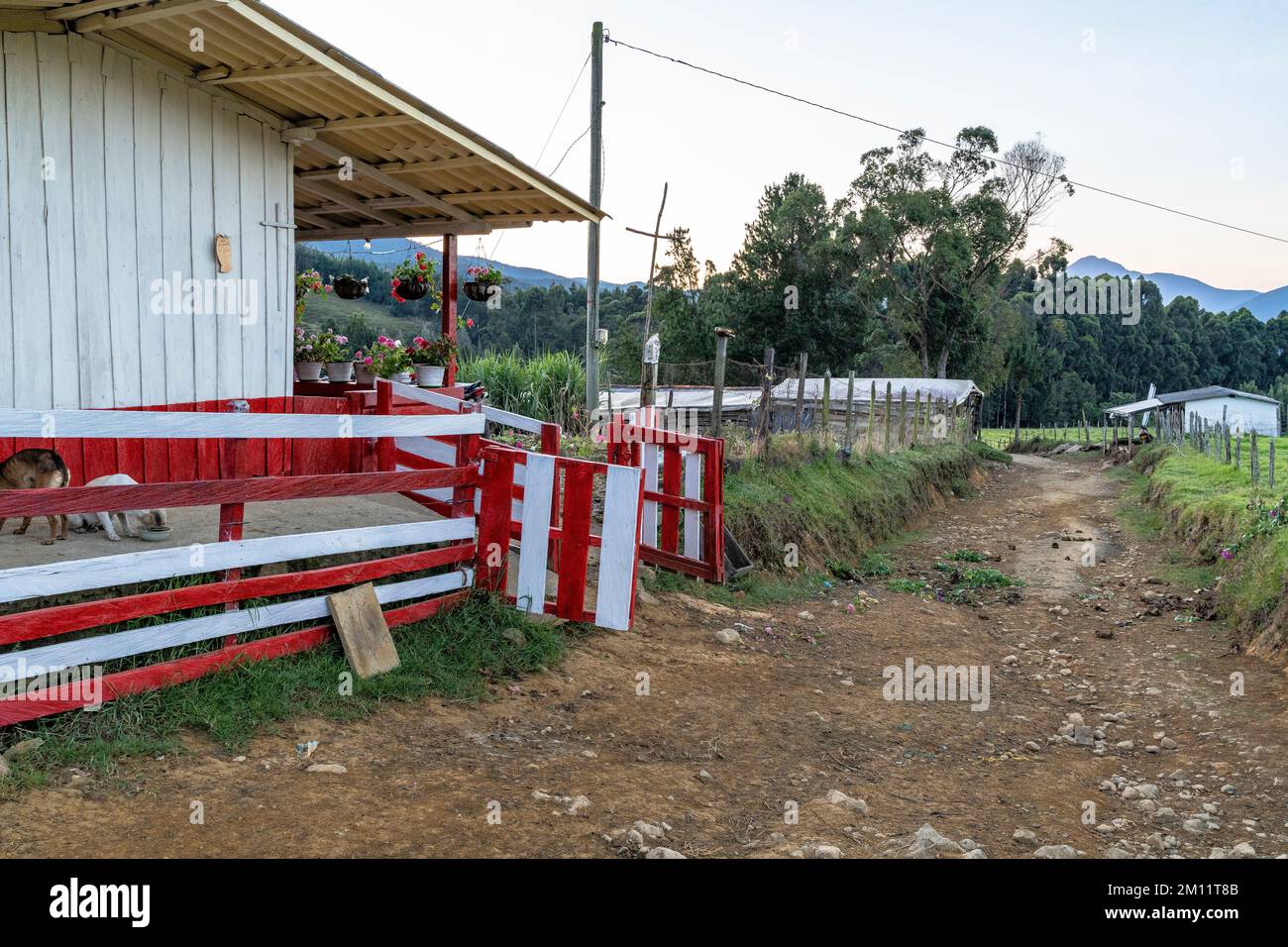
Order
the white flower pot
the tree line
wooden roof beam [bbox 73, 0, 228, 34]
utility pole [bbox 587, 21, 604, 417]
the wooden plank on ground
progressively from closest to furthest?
the wooden plank on ground
wooden roof beam [bbox 73, 0, 228, 34]
the white flower pot
utility pole [bbox 587, 21, 604, 417]
the tree line

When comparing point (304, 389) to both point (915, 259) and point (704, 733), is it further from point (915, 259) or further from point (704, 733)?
point (915, 259)

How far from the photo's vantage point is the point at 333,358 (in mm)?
10523

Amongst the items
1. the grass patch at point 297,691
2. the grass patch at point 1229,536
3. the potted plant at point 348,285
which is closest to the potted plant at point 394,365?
the potted plant at point 348,285

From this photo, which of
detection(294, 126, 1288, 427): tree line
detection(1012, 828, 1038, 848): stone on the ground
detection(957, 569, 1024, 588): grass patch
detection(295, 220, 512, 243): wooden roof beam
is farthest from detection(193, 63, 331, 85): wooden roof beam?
detection(294, 126, 1288, 427): tree line

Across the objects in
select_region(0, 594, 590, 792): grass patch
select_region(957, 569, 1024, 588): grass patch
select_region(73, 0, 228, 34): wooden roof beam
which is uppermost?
select_region(73, 0, 228, 34): wooden roof beam

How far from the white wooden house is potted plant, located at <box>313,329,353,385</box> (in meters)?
1.95

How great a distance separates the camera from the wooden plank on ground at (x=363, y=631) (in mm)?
5574

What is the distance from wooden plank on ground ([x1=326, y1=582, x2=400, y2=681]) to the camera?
5574 millimetres

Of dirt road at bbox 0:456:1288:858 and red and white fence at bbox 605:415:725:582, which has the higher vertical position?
red and white fence at bbox 605:415:725:582

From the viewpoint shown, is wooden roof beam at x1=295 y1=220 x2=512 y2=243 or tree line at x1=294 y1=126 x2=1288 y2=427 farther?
tree line at x1=294 y1=126 x2=1288 y2=427

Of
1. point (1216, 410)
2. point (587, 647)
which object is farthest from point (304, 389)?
point (1216, 410)

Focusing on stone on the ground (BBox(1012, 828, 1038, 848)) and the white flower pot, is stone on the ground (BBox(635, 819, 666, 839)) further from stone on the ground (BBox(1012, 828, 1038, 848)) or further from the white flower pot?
the white flower pot

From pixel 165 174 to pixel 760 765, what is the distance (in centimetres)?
582

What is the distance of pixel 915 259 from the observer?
4469 cm
